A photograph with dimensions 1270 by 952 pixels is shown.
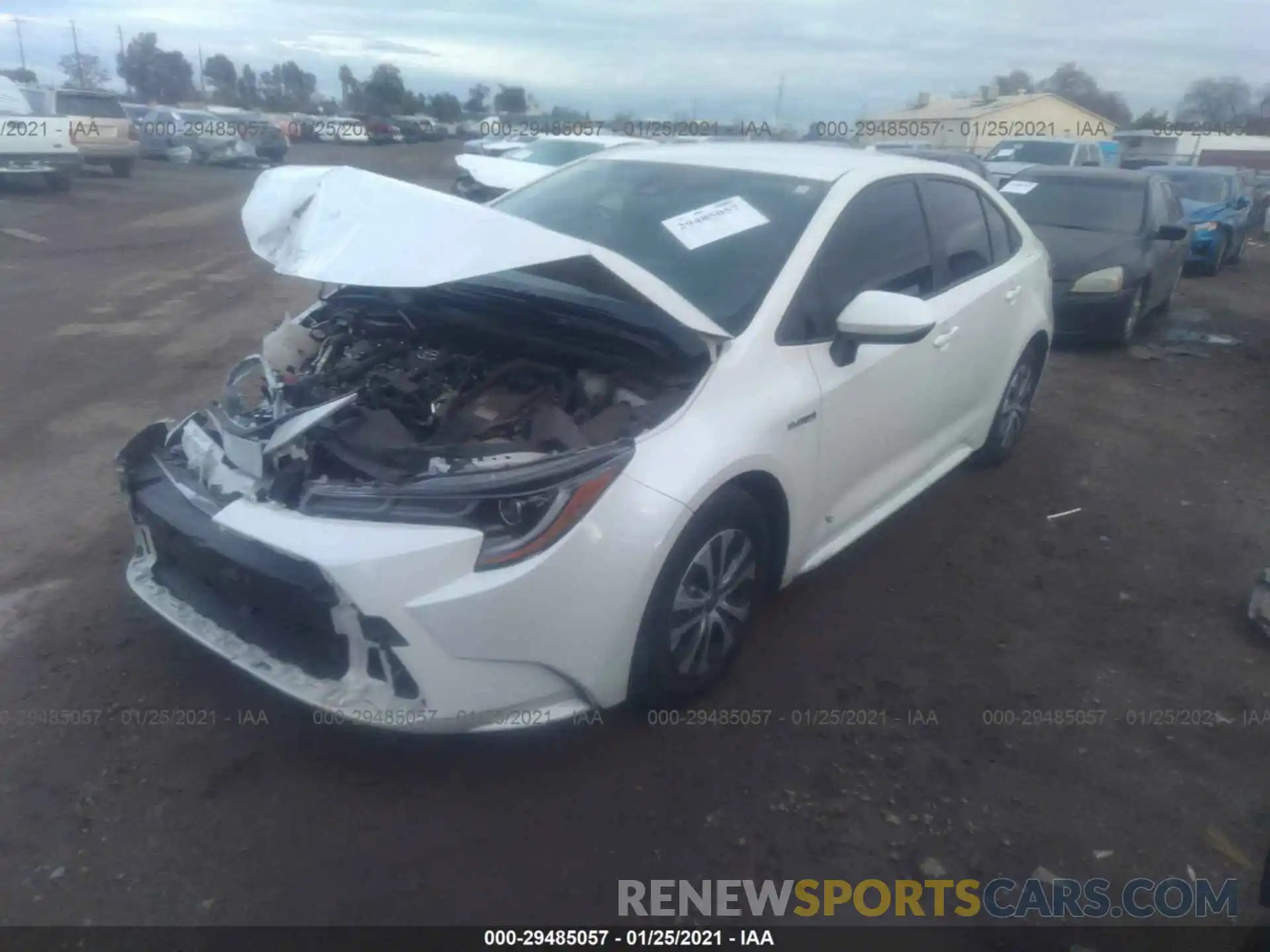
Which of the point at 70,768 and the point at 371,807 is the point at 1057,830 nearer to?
the point at 371,807

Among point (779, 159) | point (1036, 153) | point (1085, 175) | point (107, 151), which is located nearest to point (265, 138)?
point (107, 151)

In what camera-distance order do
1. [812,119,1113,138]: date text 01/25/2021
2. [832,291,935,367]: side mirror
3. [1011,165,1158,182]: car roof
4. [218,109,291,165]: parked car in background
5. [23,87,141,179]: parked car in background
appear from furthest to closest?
[812,119,1113,138]: date text 01/25/2021, [218,109,291,165]: parked car in background, [23,87,141,179]: parked car in background, [1011,165,1158,182]: car roof, [832,291,935,367]: side mirror

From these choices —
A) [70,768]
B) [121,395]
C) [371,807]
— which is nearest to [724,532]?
[371,807]

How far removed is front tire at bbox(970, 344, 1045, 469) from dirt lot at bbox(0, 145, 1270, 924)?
7.0 inches

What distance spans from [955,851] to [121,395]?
18.8ft

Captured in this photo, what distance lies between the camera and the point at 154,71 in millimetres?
70562

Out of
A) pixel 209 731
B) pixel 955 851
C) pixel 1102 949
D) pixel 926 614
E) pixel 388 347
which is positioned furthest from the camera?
pixel 926 614

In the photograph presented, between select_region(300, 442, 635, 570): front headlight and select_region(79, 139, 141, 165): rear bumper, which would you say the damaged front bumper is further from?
select_region(79, 139, 141, 165): rear bumper

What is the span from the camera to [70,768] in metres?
2.97

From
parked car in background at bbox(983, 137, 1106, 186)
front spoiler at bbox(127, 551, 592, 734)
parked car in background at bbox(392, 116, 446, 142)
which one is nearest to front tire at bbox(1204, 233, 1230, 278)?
parked car in background at bbox(983, 137, 1106, 186)

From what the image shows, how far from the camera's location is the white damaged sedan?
2.68 meters

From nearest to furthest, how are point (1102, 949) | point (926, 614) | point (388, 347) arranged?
1. point (1102, 949)
2. point (388, 347)
3. point (926, 614)

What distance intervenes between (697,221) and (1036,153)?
17.6 metres

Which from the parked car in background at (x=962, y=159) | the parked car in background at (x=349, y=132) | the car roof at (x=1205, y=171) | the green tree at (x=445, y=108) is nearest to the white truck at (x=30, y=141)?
the parked car in background at (x=962, y=159)
